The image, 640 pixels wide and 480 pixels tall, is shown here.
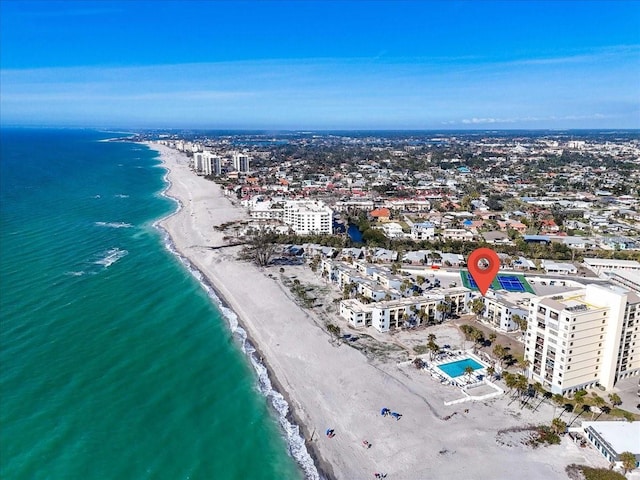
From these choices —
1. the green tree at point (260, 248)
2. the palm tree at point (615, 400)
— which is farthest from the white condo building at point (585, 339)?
the green tree at point (260, 248)

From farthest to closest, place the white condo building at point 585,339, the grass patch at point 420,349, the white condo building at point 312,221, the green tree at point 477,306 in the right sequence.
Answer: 1. the white condo building at point 312,221
2. the green tree at point 477,306
3. the grass patch at point 420,349
4. the white condo building at point 585,339

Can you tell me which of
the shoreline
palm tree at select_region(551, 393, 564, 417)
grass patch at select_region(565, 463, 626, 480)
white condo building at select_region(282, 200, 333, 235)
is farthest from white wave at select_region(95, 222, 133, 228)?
grass patch at select_region(565, 463, 626, 480)

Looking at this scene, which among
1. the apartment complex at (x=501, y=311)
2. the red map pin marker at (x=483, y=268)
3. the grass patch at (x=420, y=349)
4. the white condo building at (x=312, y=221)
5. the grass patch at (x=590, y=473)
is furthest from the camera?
the white condo building at (x=312, y=221)

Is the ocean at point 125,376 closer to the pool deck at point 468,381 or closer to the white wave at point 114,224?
the pool deck at point 468,381

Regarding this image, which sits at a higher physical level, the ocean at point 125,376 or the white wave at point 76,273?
the white wave at point 76,273

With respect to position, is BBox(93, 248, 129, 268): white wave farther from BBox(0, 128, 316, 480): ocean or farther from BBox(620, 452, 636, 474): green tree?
BBox(620, 452, 636, 474): green tree

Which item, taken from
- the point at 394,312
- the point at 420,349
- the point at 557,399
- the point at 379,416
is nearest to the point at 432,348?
the point at 420,349

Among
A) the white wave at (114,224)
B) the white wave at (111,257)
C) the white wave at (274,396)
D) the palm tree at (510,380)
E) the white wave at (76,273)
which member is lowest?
the white wave at (274,396)
